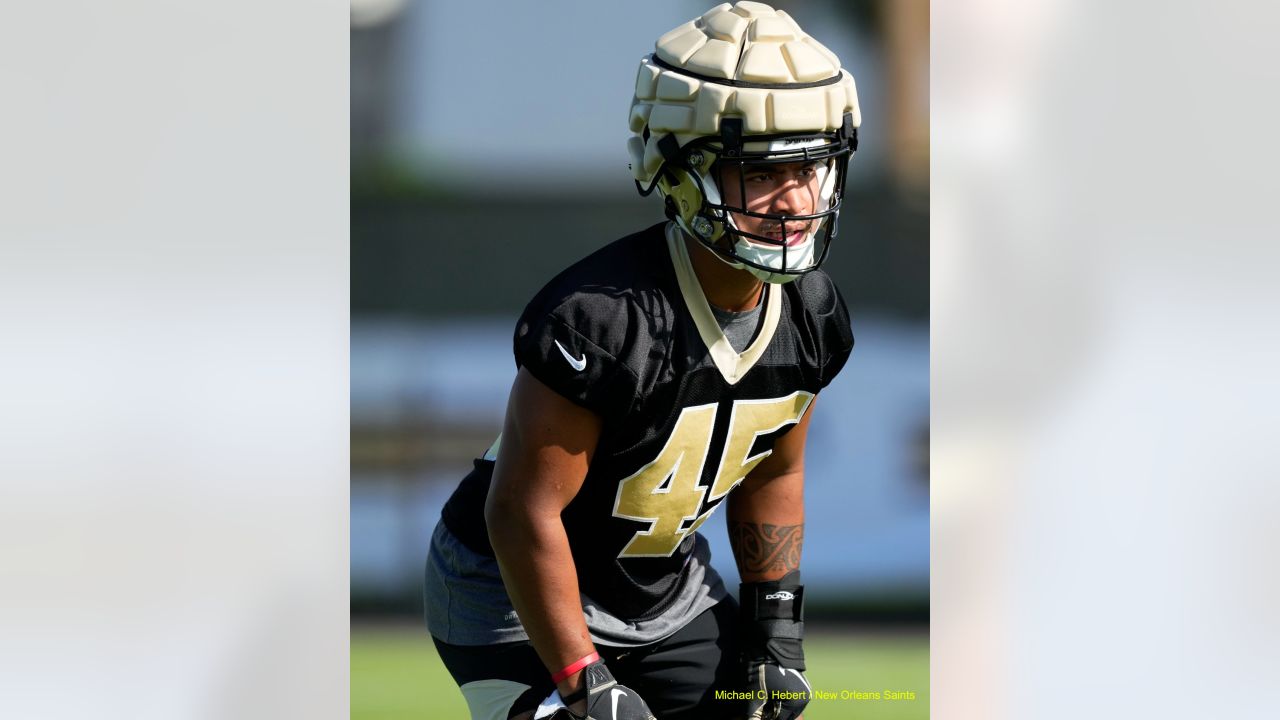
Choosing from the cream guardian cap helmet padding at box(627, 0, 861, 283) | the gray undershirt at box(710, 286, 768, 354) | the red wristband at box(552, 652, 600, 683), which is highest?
the cream guardian cap helmet padding at box(627, 0, 861, 283)

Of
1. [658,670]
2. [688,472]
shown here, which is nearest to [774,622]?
[658,670]

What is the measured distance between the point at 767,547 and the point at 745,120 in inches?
43.6

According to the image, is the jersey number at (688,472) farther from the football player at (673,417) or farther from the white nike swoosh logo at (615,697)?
the white nike swoosh logo at (615,697)

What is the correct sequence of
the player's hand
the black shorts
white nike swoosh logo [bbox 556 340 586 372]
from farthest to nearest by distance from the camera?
1. the player's hand
2. the black shorts
3. white nike swoosh logo [bbox 556 340 586 372]

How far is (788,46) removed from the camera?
2869 mm

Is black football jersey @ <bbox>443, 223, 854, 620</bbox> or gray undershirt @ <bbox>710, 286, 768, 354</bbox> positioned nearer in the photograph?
black football jersey @ <bbox>443, 223, 854, 620</bbox>

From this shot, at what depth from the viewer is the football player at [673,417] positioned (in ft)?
9.30

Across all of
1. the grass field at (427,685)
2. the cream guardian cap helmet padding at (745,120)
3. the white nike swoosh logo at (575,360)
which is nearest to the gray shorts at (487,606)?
the white nike swoosh logo at (575,360)

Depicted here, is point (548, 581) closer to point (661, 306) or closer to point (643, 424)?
point (643, 424)

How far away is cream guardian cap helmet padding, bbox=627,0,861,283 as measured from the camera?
9.23 feet

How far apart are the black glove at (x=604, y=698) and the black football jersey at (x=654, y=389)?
279mm

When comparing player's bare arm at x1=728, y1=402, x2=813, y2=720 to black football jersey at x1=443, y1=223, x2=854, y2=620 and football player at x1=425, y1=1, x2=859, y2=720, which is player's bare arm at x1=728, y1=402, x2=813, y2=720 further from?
black football jersey at x1=443, y1=223, x2=854, y2=620

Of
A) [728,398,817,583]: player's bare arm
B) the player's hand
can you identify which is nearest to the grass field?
the player's hand

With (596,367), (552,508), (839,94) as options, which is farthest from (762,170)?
(552,508)
